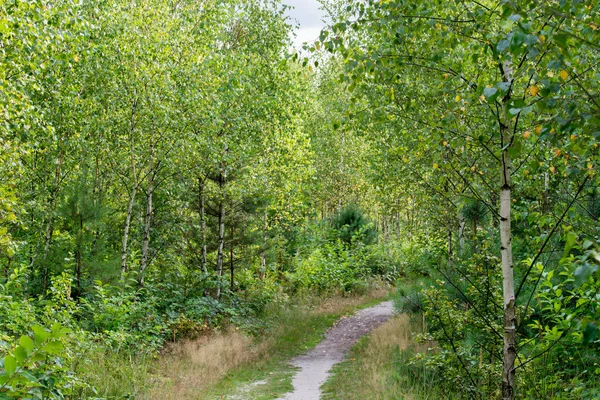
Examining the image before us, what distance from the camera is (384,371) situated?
29.4 ft

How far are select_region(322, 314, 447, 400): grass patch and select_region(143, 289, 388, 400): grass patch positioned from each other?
1.19 metres

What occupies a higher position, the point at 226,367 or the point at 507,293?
the point at 507,293

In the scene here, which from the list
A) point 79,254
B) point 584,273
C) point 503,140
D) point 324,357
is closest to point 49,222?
point 79,254

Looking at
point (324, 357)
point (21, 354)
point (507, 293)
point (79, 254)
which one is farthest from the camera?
point (324, 357)

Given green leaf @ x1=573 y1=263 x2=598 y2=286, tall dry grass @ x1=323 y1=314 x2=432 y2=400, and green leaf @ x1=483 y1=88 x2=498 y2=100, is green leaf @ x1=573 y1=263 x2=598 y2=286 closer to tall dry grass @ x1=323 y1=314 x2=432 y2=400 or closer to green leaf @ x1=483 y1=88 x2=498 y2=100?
green leaf @ x1=483 y1=88 x2=498 y2=100

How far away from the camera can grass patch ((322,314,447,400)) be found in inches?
298

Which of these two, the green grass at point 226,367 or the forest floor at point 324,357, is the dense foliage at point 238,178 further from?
the forest floor at point 324,357

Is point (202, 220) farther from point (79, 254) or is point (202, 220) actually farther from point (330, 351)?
point (330, 351)

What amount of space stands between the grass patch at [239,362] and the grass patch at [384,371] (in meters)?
1.19

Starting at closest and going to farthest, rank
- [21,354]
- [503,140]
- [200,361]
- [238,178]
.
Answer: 1. [21,354]
2. [503,140]
3. [200,361]
4. [238,178]

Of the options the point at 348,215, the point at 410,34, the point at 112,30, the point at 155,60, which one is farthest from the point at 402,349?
the point at 348,215

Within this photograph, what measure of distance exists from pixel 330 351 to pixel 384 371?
412 cm

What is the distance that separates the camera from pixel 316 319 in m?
16.1

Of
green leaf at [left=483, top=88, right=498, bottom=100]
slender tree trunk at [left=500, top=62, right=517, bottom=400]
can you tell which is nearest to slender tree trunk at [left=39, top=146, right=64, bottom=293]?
slender tree trunk at [left=500, top=62, right=517, bottom=400]
